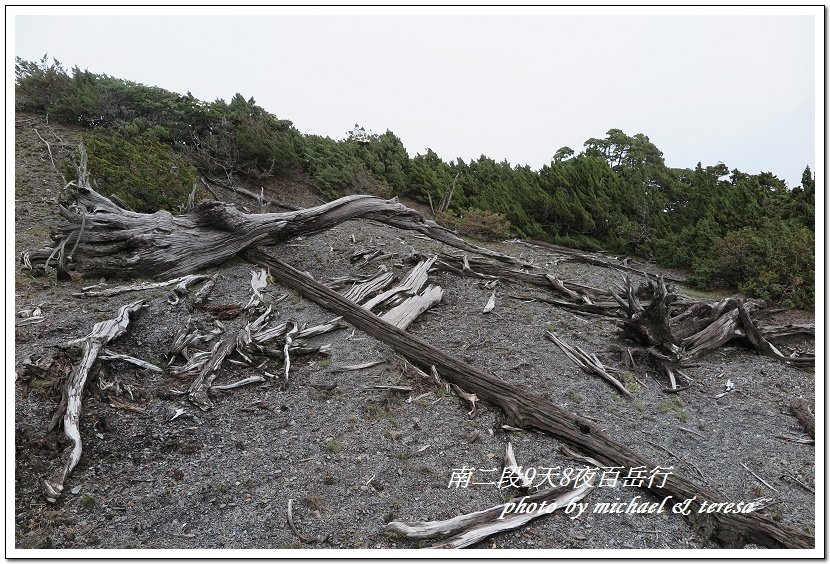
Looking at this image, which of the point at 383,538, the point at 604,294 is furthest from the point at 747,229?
the point at 383,538

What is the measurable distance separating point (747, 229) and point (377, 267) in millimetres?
8863

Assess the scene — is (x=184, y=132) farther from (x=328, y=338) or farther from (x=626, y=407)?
(x=626, y=407)

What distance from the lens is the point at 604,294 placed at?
934cm

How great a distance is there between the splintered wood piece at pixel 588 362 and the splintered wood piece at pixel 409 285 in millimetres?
2325

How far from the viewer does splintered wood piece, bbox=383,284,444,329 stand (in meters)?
7.39

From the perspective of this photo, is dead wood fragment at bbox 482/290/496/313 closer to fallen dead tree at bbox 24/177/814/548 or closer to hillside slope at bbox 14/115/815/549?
hillside slope at bbox 14/115/815/549

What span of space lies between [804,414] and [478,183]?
13290 millimetres

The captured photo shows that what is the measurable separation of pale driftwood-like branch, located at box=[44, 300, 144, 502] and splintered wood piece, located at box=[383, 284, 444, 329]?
326 centimetres

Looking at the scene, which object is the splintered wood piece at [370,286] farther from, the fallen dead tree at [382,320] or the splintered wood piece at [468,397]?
the splintered wood piece at [468,397]

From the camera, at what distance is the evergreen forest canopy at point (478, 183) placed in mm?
10930

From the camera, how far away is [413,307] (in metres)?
7.83

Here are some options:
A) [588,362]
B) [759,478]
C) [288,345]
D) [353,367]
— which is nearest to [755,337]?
[588,362]

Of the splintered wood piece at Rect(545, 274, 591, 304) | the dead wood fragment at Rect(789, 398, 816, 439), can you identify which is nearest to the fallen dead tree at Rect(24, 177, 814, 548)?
the splintered wood piece at Rect(545, 274, 591, 304)

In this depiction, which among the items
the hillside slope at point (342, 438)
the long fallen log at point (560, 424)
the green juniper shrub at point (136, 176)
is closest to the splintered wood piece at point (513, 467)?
the hillside slope at point (342, 438)
